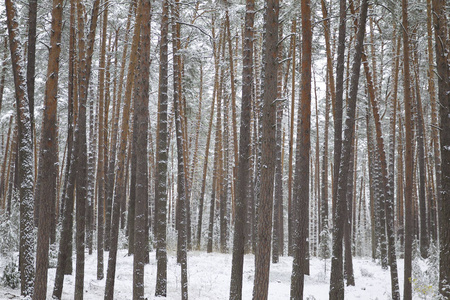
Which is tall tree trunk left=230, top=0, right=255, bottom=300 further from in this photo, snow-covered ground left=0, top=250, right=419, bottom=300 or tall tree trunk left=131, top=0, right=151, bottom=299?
snow-covered ground left=0, top=250, right=419, bottom=300

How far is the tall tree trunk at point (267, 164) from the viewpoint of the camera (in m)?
6.85

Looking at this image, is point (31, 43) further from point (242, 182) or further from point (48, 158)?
point (242, 182)

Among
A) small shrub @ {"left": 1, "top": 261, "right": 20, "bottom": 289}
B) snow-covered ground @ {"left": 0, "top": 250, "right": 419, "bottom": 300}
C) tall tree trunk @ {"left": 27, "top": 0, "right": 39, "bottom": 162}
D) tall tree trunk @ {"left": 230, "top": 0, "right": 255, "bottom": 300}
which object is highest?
tall tree trunk @ {"left": 27, "top": 0, "right": 39, "bottom": 162}

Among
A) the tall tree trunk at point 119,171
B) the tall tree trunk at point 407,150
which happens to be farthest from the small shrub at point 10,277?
the tall tree trunk at point 407,150

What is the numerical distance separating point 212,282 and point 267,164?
24.8 ft

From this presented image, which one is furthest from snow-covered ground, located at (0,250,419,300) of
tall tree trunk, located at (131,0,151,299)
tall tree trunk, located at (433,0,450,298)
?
tall tree trunk, located at (433,0,450,298)

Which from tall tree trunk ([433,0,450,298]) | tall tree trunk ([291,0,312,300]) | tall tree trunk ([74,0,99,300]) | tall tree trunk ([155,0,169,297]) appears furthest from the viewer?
tall tree trunk ([155,0,169,297])

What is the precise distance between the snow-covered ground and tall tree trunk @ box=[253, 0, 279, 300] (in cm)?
421

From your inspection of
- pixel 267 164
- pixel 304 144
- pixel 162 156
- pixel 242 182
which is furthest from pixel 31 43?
pixel 304 144

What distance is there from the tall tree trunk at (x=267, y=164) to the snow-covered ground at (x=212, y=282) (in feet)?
13.8

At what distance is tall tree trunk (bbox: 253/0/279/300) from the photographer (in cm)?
685

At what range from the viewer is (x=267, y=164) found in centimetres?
700

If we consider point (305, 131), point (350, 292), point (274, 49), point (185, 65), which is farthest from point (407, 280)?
point (185, 65)

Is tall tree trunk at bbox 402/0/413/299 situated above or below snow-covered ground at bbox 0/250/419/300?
above
